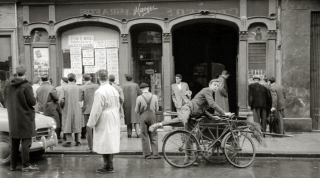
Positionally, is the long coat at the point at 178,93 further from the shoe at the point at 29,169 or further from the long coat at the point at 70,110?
the shoe at the point at 29,169

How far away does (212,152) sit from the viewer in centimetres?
849

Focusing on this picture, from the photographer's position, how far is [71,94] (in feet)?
A: 35.6

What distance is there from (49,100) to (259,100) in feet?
19.5

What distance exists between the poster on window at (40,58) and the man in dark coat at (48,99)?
10.7 ft

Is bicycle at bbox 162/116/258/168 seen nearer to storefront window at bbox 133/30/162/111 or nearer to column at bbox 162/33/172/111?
column at bbox 162/33/172/111

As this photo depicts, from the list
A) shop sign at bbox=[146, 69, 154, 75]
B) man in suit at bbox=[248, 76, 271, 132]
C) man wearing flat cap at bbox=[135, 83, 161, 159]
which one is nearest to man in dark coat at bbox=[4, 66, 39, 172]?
man wearing flat cap at bbox=[135, 83, 161, 159]

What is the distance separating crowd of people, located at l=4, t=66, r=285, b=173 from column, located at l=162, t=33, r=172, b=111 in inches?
10.9

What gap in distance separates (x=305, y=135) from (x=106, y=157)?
706cm

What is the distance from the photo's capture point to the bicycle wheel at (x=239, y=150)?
325 inches

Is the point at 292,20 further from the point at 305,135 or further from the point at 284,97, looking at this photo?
the point at 305,135

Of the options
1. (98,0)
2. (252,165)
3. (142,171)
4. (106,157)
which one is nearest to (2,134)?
(106,157)

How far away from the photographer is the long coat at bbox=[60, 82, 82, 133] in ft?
35.4

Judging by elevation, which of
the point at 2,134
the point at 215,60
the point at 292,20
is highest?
the point at 292,20

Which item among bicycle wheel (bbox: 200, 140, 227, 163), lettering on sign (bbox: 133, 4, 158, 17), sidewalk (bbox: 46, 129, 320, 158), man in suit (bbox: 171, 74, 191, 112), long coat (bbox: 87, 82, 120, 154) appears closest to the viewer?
long coat (bbox: 87, 82, 120, 154)
